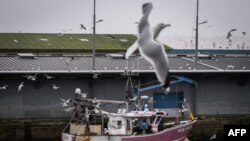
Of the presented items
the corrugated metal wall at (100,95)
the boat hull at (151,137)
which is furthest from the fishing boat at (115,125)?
the corrugated metal wall at (100,95)

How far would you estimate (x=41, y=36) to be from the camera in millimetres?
25578

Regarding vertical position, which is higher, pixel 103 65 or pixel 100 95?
pixel 103 65

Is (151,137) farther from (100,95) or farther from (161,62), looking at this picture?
(161,62)

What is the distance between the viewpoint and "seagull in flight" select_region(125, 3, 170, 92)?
8.55 m

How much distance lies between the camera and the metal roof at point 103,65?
14328 millimetres

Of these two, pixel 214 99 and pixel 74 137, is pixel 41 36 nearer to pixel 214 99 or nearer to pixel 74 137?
pixel 214 99

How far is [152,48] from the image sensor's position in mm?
8586

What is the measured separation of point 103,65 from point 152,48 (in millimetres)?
7215

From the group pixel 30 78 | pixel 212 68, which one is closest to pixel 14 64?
pixel 30 78

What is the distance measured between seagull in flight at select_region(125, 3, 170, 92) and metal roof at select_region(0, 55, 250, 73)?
17.1 ft

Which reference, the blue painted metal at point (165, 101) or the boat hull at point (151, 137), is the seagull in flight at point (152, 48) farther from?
the blue painted metal at point (165, 101)

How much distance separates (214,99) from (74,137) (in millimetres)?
4762

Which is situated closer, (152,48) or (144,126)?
(152,48)

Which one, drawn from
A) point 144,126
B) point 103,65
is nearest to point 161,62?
point 144,126
